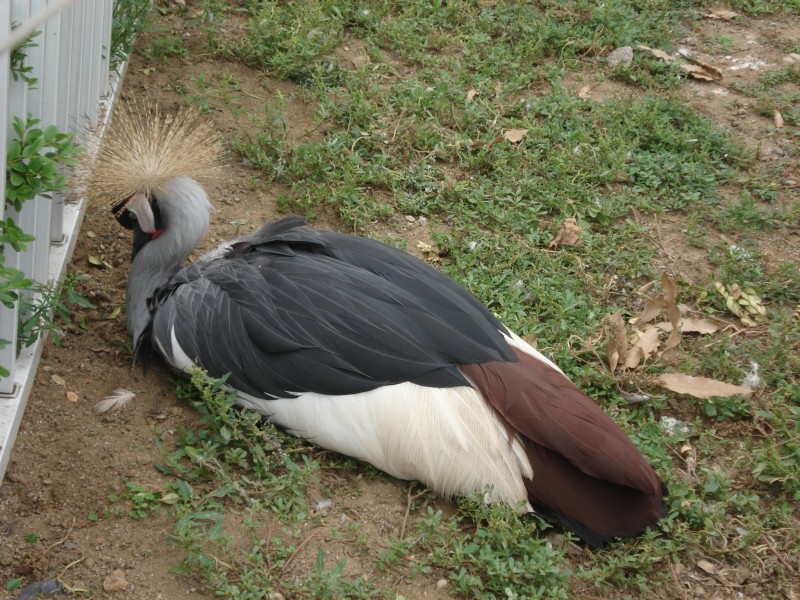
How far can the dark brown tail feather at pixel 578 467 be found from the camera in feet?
8.05

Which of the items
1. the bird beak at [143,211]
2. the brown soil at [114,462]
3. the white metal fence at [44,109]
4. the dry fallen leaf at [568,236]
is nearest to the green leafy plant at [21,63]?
the white metal fence at [44,109]

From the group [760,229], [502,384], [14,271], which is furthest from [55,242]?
[760,229]

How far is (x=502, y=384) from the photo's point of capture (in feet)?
8.33

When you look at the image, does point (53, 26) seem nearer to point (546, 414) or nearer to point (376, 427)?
point (376, 427)

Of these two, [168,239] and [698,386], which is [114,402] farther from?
[698,386]

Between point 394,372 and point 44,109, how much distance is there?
1.20 meters

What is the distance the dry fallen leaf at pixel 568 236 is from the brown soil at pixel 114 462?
35 centimetres

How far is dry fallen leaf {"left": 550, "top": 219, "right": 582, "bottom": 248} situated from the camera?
11.9 feet

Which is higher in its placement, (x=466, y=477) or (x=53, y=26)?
(x=53, y=26)

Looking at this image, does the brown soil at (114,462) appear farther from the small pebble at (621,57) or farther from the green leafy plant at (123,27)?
the small pebble at (621,57)

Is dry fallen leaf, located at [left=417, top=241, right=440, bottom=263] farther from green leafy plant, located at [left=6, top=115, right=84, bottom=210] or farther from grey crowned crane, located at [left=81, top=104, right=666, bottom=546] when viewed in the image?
green leafy plant, located at [left=6, top=115, right=84, bottom=210]

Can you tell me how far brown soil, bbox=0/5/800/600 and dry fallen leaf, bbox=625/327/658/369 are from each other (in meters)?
0.50

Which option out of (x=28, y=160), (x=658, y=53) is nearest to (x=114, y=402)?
(x=28, y=160)

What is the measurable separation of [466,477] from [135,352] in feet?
3.55
